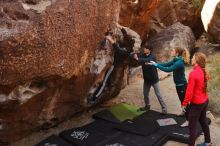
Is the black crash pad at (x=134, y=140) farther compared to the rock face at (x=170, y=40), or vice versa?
the rock face at (x=170, y=40)

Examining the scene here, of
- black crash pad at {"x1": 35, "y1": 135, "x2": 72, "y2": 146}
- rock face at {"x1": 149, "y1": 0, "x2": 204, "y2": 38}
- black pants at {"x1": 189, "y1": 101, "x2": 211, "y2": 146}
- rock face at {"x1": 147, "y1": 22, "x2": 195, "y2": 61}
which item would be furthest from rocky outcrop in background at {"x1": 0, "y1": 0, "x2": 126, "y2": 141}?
rock face at {"x1": 149, "y1": 0, "x2": 204, "y2": 38}

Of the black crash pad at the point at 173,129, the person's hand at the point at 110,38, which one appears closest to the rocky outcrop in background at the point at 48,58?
the person's hand at the point at 110,38

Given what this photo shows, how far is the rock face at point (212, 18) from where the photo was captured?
1307 centimetres

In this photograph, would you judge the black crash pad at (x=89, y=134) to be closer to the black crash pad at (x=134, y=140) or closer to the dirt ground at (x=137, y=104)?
the black crash pad at (x=134, y=140)

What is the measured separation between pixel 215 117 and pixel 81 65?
315 cm

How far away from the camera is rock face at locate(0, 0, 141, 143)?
5.68 metres

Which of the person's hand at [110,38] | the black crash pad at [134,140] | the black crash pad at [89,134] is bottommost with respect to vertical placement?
the black crash pad at [89,134]

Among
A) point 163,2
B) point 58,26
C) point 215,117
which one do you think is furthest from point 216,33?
point 58,26

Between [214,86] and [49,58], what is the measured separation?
489 centimetres

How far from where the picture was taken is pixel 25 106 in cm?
654

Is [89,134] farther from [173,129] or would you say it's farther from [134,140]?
[173,129]

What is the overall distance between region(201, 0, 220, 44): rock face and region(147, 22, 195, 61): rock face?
33.5 inches

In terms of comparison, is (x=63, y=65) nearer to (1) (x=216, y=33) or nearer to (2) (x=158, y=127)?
(2) (x=158, y=127)

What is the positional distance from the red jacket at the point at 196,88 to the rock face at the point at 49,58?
6.36 feet
